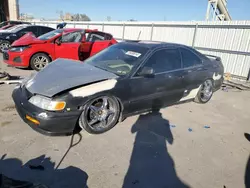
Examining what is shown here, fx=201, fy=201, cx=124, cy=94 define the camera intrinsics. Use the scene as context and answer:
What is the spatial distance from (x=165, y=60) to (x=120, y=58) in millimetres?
904

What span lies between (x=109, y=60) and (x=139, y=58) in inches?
26.8

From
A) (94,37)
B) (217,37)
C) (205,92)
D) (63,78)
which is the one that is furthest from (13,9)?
(205,92)

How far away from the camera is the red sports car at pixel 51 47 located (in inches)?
267

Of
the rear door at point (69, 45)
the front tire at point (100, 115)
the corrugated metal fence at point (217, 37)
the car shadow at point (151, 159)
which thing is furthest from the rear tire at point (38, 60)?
the corrugated metal fence at point (217, 37)

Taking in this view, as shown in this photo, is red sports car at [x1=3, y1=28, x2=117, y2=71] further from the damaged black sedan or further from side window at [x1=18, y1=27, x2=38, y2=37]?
the damaged black sedan

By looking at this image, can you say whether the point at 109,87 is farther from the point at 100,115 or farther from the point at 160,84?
the point at 160,84

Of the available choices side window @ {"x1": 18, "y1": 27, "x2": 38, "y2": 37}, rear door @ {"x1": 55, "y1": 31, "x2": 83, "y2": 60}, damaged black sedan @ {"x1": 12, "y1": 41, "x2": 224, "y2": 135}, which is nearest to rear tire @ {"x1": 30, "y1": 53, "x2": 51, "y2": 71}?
rear door @ {"x1": 55, "y1": 31, "x2": 83, "y2": 60}

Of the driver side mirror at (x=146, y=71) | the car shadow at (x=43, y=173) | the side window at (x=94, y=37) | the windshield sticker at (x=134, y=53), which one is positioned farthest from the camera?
the side window at (x=94, y=37)

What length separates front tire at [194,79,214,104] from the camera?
194 inches

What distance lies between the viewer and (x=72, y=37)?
298 inches

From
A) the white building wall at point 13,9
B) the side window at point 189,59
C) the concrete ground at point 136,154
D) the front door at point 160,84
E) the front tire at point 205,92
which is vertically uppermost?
the white building wall at point 13,9

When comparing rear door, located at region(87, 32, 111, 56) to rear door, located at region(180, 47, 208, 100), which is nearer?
rear door, located at region(180, 47, 208, 100)

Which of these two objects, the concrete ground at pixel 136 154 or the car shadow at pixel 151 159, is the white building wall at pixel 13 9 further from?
the car shadow at pixel 151 159

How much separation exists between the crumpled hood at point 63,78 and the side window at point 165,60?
0.88m
